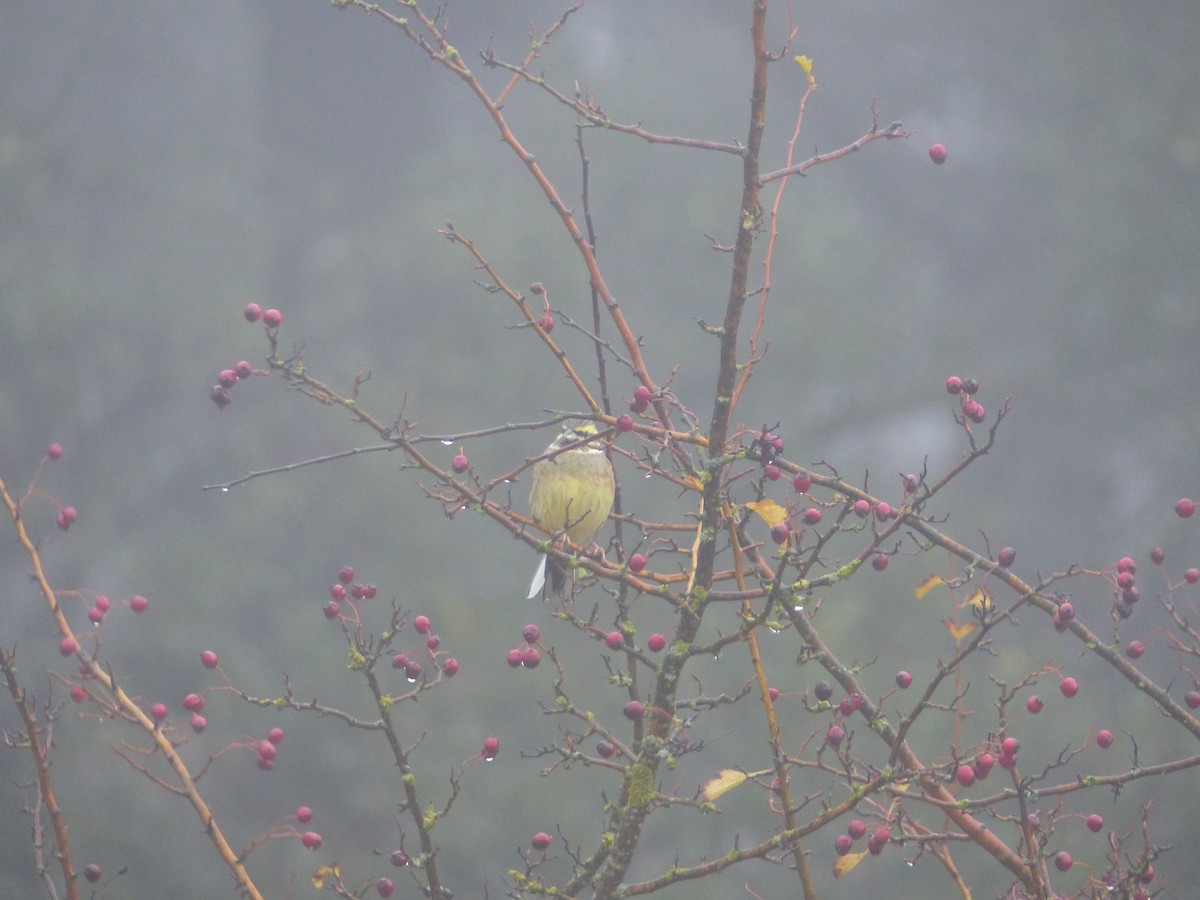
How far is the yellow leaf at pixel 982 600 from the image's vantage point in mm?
1044

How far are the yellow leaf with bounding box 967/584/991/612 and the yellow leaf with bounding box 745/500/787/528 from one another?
0.21m

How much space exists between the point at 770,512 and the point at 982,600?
0.26m

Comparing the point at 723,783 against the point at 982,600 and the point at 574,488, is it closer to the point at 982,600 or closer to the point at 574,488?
the point at 982,600

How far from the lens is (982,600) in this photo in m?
1.10

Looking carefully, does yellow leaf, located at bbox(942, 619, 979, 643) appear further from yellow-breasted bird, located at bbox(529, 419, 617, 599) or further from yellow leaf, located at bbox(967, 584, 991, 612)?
yellow-breasted bird, located at bbox(529, 419, 617, 599)

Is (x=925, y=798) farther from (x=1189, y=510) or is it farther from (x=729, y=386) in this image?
(x=1189, y=510)

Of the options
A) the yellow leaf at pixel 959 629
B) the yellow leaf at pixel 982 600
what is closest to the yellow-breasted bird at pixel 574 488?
the yellow leaf at pixel 959 629

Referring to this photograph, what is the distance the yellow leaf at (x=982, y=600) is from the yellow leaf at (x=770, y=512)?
0.21 m

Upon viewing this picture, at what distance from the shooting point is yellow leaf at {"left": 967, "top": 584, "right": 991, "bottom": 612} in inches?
41.1

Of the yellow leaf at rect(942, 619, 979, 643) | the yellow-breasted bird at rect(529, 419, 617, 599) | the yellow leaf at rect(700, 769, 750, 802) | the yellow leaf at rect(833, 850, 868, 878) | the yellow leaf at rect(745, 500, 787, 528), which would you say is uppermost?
the yellow-breasted bird at rect(529, 419, 617, 599)

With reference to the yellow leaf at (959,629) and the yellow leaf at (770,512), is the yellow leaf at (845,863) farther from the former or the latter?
the yellow leaf at (770,512)

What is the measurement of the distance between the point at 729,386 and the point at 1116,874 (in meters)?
0.64

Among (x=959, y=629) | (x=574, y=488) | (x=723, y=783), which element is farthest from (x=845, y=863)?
(x=574, y=488)

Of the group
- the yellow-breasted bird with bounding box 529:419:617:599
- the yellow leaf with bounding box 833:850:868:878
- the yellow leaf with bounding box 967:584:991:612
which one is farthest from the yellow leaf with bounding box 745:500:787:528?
the yellow-breasted bird with bounding box 529:419:617:599
